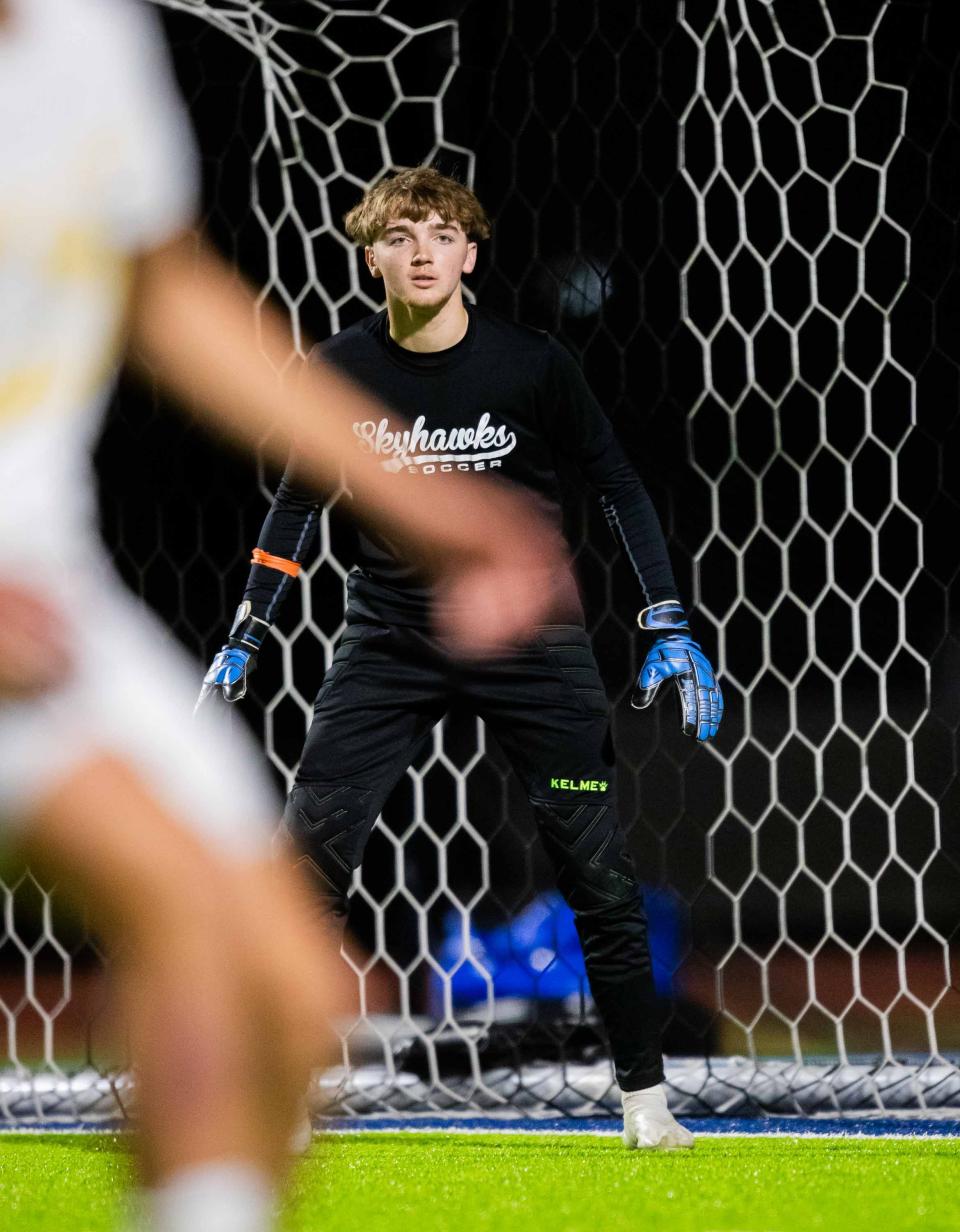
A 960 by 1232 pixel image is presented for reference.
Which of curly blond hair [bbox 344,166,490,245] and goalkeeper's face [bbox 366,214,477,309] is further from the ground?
curly blond hair [bbox 344,166,490,245]

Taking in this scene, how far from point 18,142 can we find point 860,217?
3.04 metres

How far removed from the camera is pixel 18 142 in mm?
1080

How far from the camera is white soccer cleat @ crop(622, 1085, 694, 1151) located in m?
2.48

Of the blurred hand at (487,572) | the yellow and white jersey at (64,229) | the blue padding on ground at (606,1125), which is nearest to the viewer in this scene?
→ the yellow and white jersey at (64,229)

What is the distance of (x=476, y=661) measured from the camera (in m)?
2.50

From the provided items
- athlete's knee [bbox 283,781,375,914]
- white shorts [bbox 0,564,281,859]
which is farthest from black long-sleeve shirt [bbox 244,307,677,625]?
white shorts [bbox 0,564,281,859]

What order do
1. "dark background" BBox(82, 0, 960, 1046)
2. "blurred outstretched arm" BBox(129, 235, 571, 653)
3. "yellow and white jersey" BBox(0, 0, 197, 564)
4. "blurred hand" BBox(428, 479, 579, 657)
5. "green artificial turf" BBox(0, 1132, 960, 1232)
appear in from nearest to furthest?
"yellow and white jersey" BBox(0, 0, 197, 564) → "blurred outstretched arm" BBox(129, 235, 571, 653) → "blurred hand" BBox(428, 479, 579, 657) → "green artificial turf" BBox(0, 1132, 960, 1232) → "dark background" BBox(82, 0, 960, 1046)

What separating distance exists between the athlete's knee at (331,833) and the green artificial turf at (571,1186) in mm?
381

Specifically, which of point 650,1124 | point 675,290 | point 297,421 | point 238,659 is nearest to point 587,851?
point 650,1124

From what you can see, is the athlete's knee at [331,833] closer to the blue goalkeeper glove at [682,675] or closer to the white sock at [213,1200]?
the blue goalkeeper glove at [682,675]

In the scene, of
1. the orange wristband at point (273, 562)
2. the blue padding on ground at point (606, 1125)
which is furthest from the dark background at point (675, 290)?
A: the orange wristband at point (273, 562)

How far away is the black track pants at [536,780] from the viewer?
8.13ft

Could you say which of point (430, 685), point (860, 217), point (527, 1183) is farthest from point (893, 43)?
point (527, 1183)

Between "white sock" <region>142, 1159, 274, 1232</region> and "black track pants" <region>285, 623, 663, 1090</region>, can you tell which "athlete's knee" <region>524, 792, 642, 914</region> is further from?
"white sock" <region>142, 1159, 274, 1232</region>
